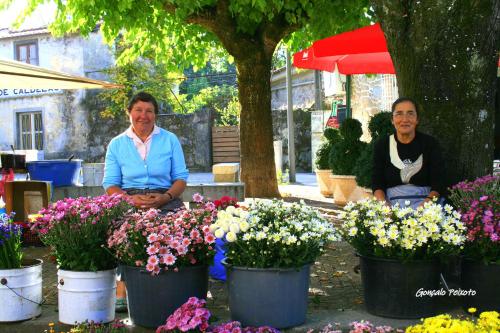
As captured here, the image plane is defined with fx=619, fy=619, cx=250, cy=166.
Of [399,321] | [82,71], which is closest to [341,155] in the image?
[399,321]

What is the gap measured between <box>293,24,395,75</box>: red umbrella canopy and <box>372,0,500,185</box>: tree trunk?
261 centimetres

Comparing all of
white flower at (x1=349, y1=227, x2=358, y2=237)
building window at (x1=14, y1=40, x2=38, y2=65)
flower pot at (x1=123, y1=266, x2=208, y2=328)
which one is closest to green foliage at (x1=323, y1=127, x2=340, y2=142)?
white flower at (x1=349, y1=227, x2=358, y2=237)

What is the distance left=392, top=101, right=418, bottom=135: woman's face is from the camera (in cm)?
478

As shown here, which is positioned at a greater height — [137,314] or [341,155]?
[341,155]

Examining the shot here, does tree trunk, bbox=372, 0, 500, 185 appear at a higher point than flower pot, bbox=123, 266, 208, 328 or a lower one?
higher

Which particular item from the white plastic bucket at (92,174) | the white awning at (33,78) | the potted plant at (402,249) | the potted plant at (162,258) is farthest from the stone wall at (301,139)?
the potted plant at (162,258)

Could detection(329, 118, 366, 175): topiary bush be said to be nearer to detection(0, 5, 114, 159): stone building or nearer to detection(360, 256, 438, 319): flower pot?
detection(360, 256, 438, 319): flower pot

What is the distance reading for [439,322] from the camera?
8.85 feet

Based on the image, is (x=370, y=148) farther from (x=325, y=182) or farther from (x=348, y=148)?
(x=325, y=182)

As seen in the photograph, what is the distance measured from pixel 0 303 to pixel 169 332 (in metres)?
1.50

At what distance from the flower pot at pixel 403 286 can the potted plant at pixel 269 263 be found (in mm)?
431

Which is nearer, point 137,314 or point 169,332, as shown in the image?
point 169,332

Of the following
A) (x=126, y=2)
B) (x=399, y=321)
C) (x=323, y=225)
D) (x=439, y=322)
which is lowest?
(x=399, y=321)

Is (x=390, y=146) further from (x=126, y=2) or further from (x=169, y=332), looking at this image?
(x=126, y=2)
